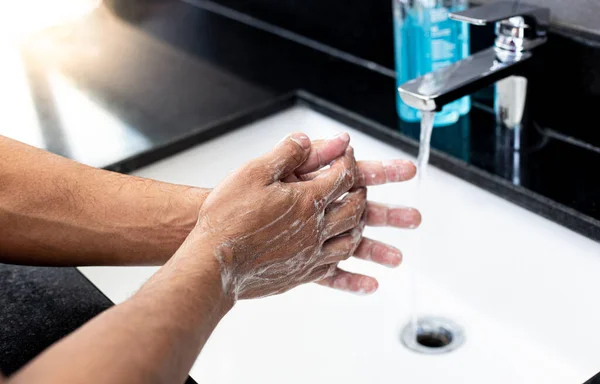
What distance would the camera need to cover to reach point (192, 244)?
75cm

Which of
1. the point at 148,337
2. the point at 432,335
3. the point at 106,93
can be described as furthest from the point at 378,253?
the point at 106,93

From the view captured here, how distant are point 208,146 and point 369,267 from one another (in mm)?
336

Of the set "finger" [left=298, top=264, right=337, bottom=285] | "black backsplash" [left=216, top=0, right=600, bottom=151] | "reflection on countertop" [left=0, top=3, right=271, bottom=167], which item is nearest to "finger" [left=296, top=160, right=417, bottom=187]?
"finger" [left=298, top=264, right=337, bottom=285]

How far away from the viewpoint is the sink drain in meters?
0.98

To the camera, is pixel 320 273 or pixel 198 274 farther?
pixel 320 273

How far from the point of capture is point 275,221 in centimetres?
81

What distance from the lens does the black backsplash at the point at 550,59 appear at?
1017 millimetres

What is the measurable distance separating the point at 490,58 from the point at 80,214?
522mm

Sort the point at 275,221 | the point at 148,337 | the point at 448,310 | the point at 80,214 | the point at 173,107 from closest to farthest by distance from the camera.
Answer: the point at 148,337 → the point at 275,221 → the point at 80,214 → the point at 448,310 → the point at 173,107

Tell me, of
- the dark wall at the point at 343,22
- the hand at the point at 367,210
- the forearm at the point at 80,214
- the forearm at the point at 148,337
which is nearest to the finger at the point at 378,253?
the hand at the point at 367,210

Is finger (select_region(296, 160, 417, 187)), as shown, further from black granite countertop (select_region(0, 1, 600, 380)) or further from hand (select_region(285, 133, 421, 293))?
black granite countertop (select_region(0, 1, 600, 380))

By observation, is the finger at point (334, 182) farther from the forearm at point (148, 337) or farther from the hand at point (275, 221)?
the forearm at point (148, 337)

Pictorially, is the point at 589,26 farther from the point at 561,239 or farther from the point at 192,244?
the point at 192,244

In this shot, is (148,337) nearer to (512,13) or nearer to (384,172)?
(384,172)
